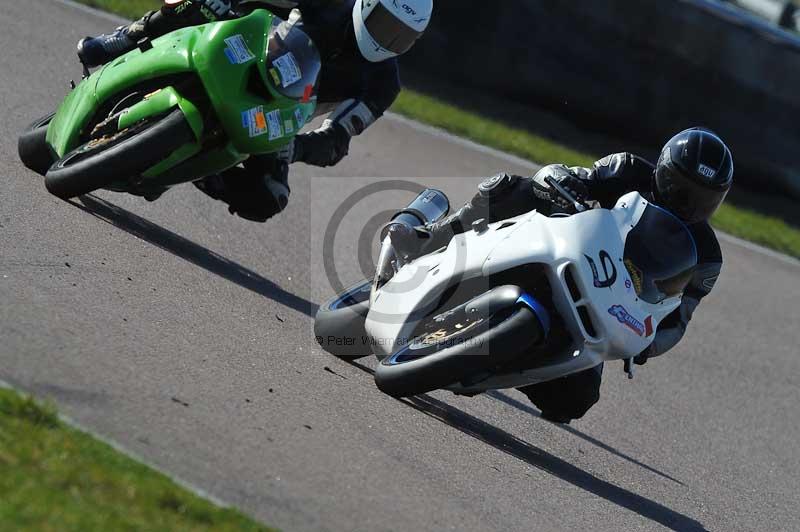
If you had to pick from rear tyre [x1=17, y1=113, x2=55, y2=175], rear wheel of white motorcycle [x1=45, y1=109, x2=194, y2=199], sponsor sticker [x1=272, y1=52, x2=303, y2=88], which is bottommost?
rear tyre [x1=17, y1=113, x2=55, y2=175]

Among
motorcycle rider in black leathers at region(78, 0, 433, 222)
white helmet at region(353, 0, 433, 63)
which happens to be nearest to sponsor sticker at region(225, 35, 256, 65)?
motorcycle rider in black leathers at region(78, 0, 433, 222)

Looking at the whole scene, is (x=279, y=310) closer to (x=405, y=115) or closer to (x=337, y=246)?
(x=337, y=246)

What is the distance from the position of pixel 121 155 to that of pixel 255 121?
0.75 m

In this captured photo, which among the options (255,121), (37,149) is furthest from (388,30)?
(37,149)

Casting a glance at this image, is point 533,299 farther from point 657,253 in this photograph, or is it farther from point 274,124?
point 274,124

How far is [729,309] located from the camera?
1004cm

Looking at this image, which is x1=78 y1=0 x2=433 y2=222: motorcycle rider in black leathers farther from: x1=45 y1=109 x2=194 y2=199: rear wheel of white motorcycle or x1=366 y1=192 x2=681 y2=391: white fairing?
x1=366 y1=192 x2=681 y2=391: white fairing

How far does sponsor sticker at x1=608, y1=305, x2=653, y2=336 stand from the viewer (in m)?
5.50

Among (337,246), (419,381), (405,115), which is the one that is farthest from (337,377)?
(405,115)

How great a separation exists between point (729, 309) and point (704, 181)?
14.7ft

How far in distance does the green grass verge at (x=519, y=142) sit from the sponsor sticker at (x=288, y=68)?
5.63 metres

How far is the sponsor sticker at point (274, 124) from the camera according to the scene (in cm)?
667

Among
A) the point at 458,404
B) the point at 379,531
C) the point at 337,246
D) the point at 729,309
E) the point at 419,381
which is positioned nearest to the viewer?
the point at 379,531

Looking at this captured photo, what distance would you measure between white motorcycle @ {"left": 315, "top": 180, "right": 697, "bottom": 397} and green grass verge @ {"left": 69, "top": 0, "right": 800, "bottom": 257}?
6.30 metres
